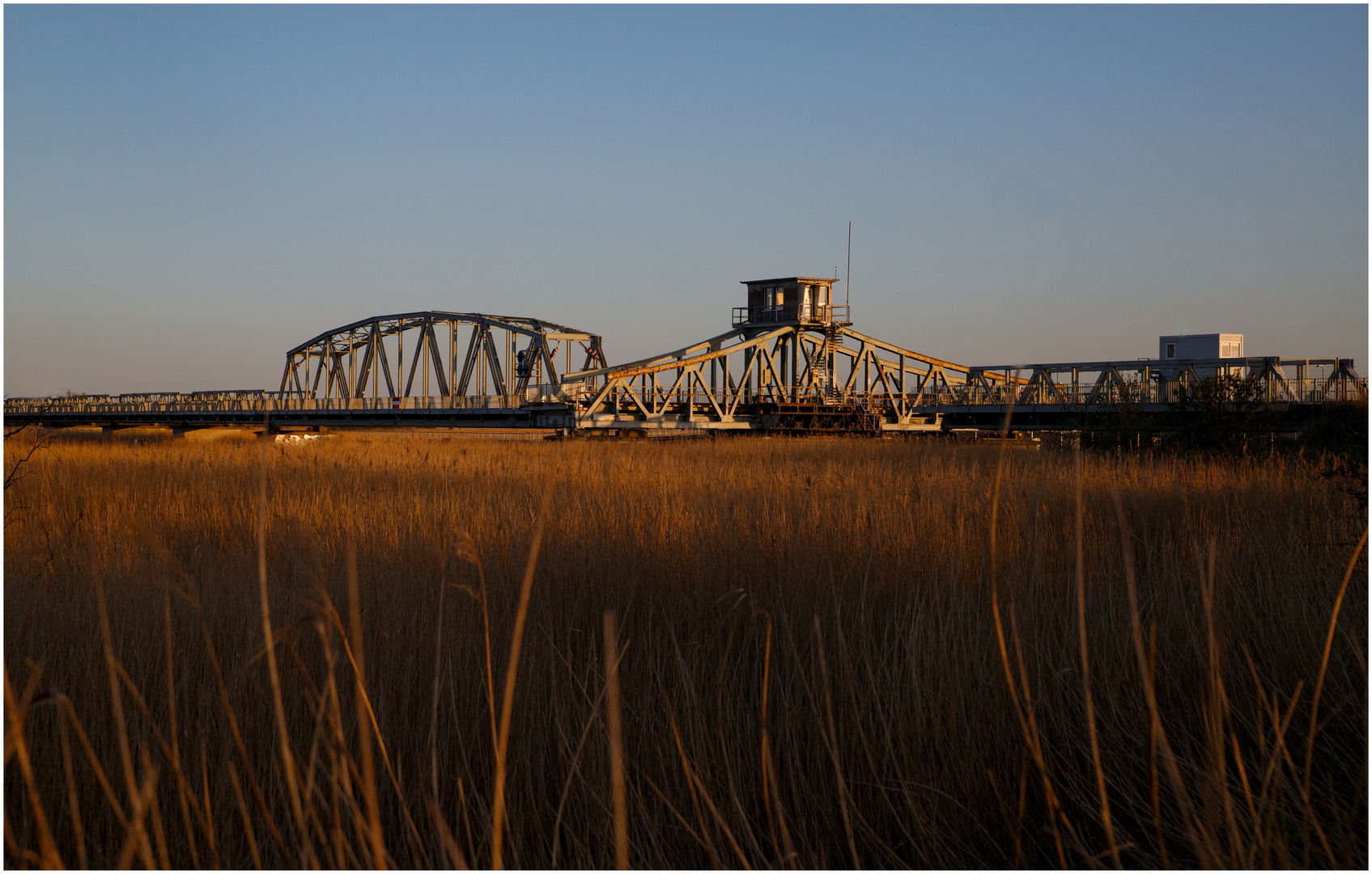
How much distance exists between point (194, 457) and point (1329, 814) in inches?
779

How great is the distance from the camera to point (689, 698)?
3131mm

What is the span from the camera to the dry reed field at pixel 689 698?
211cm

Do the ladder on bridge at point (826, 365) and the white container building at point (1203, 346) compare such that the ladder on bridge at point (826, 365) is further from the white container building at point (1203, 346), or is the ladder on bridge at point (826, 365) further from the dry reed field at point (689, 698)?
the dry reed field at point (689, 698)

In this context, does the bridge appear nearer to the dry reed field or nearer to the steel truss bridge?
the steel truss bridge

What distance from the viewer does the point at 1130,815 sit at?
8.96ft

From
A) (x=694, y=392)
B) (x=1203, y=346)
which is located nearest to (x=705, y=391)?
(x=694, y=392)

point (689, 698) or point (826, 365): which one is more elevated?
point (826, 365)

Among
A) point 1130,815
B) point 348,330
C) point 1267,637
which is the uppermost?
point 348,330

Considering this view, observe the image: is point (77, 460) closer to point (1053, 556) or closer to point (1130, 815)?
point (1053, 556)

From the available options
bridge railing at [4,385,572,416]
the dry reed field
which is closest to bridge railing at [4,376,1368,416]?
bridge railing at [4,385,572,416]

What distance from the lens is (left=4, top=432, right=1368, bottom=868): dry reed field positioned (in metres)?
2.11

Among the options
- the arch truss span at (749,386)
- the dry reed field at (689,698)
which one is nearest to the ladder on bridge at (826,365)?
the arch truss span at (749,386)

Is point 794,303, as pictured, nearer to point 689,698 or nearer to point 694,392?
point 694,392

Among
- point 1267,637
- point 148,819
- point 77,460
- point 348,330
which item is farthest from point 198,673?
point 348,330
